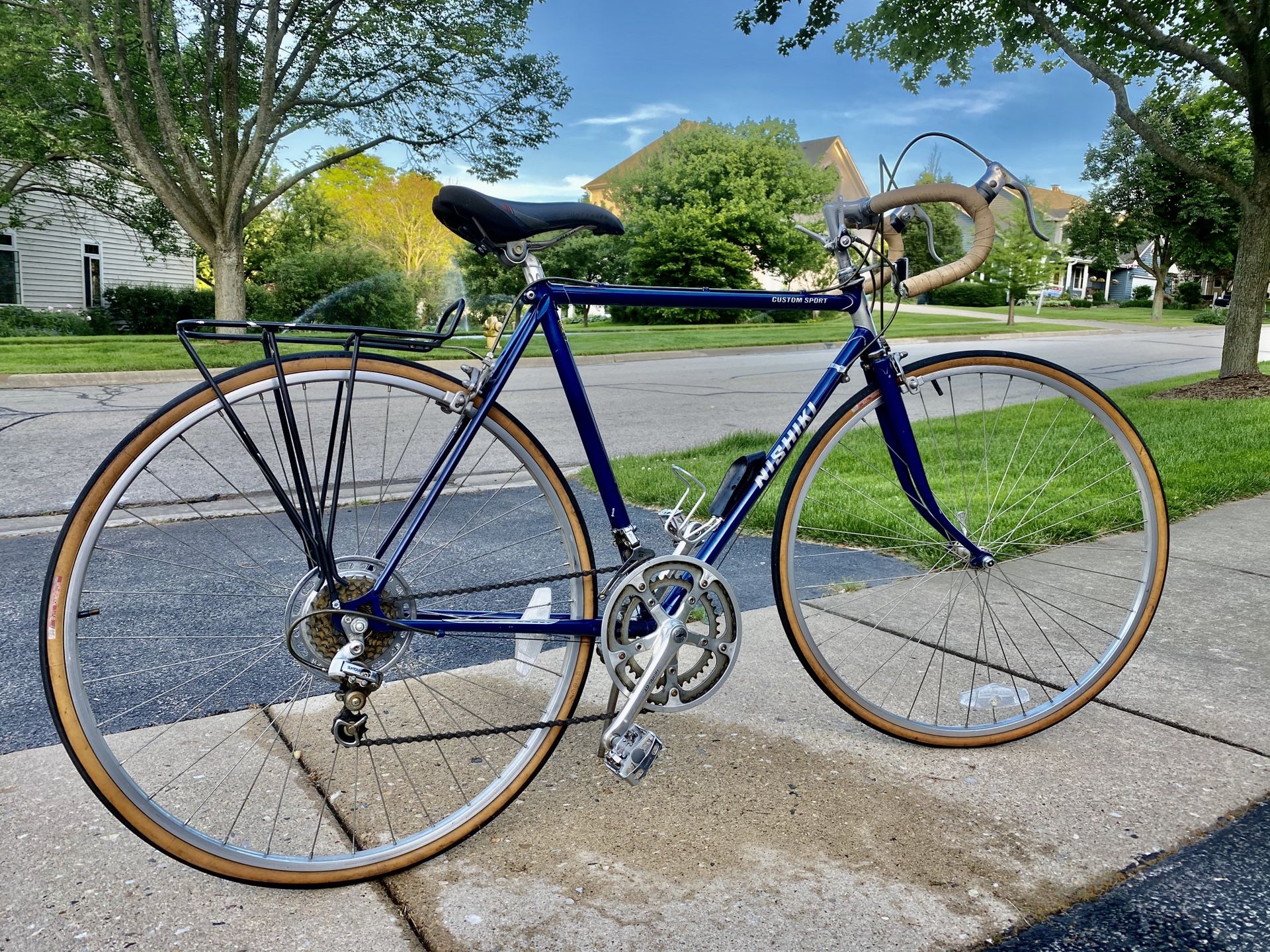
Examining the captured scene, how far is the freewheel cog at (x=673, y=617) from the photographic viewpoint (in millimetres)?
2150

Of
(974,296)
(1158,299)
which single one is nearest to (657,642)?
(1158,299)

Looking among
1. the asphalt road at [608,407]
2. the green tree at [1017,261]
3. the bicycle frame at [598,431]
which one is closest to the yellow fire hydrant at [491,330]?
the bicycle frame at [598,431]

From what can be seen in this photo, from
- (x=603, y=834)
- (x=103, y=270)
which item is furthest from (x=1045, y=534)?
(x=103, y=270)

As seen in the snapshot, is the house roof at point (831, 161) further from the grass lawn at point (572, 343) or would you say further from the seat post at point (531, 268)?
the seat post at point (531, 268)

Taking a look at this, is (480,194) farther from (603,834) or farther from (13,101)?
(13,101)

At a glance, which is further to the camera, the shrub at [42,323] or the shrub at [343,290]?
the shrub at [343,290]

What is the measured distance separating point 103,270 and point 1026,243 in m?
29.7

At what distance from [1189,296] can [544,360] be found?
55692 millimetres

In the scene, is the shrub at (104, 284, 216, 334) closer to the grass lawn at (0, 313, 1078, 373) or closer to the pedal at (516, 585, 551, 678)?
→ the grass lawn at (0, 313, 1078, 373)

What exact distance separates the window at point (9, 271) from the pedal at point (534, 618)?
2668 centimetres

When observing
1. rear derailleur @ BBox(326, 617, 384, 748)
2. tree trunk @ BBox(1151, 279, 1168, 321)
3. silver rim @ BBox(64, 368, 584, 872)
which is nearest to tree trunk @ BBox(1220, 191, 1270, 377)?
silver rim @ BBox(64, 368, 584, 872)

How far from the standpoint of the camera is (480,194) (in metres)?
1.98

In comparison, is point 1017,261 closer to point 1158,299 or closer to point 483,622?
point 1158,299

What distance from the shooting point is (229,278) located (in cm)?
1800
